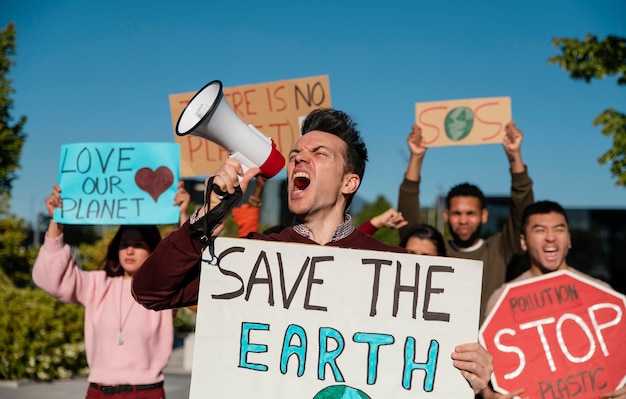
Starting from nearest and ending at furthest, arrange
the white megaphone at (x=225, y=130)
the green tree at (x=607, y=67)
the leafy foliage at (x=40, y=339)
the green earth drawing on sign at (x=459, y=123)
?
the white megaphone at (x=225, y=130)
the green earth drawing on sign at (x=459, y=123)
the leafy foliage at (x=40, y=339)
the green tree at (x=607, y=67)

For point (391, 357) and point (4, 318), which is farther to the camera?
point (4, 318)

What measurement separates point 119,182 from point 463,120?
8.26 feet

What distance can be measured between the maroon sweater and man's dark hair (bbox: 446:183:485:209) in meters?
2.18

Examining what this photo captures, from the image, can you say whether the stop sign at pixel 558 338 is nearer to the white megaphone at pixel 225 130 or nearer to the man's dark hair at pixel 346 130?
the man's dark hair at pixel 346 130

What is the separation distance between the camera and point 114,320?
3.65 metres

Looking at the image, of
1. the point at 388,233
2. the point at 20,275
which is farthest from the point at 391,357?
the point at 20,275

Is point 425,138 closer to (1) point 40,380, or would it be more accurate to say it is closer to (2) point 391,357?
(2) point 391,357

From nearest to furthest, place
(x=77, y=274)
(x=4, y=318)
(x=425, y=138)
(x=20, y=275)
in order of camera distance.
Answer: (x=77, y=274)
(x=425, y=138)
(x=4, y=318)
(x=20, y=275)

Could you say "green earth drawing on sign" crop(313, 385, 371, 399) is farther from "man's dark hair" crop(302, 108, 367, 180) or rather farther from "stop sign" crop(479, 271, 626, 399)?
"stop sign" crop(479, 271, 626, 399)

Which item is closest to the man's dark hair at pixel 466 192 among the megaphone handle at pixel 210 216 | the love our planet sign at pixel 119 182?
the love our planet sign at pixel 119 182

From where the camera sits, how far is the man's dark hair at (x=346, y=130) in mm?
2408

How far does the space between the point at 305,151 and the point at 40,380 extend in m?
6.97

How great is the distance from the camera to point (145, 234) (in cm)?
397

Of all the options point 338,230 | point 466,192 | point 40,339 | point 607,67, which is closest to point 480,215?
point 466,192
